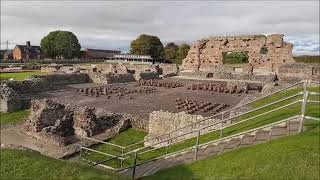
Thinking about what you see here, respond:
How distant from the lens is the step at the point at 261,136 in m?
9.36

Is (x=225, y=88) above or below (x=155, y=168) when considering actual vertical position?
above

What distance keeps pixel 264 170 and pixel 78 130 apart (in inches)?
502

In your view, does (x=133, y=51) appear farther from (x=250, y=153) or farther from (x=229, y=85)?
(x=250, y=153)

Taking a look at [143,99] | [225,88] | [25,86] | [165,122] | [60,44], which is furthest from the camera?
[60,44]

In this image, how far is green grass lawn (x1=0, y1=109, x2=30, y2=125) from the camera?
2241cm

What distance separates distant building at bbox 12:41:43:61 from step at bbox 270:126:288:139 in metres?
102

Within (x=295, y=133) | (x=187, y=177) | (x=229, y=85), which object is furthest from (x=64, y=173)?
(x=229, y=85)

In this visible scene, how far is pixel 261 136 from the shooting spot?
9.69 meters

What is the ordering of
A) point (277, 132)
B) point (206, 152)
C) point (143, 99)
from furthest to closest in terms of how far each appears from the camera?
point (143, 99) → point (206, 152) → point (277, 132)

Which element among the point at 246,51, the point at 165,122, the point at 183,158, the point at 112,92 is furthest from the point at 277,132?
the point at 246,51

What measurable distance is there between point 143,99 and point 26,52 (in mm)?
87808

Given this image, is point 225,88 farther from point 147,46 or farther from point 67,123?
point 147,46

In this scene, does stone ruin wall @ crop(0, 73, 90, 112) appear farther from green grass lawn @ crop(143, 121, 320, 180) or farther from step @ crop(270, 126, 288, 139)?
step @ crop(270, 126, 288, 139)

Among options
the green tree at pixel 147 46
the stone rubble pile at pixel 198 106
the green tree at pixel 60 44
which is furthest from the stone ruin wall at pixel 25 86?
the green tree at pixel 60 44
